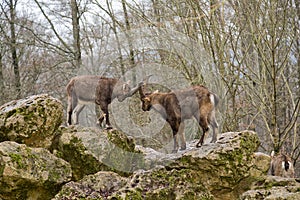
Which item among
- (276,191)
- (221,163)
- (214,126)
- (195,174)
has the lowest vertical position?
(276,191)

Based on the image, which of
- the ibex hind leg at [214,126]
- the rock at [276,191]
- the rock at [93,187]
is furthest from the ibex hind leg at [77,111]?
the rock at [276,191]

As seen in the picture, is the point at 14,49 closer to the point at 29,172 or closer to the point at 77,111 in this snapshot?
the point at 77,111

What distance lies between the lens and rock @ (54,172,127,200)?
4391 millimetres

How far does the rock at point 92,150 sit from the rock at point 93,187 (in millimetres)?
886

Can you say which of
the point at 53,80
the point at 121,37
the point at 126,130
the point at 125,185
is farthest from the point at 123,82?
the point at 53,80

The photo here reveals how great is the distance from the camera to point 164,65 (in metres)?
6.82

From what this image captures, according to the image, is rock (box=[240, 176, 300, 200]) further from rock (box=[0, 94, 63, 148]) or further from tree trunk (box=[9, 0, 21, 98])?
tree trunk (box=[9, 0, 21, 98])

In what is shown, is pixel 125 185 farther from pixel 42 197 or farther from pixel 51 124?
pixel 51 124

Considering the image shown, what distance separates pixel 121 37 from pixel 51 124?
6.77ft

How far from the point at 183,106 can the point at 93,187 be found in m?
1.75

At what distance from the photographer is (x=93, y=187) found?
457 cm

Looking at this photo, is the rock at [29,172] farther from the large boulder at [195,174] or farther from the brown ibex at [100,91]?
the brown ibex at [100,91]

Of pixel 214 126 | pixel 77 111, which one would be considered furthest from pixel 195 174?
pixel 77 111

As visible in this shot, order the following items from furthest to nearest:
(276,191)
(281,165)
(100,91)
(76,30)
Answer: (76,30) → (281,165) → (100,91) → (276,191)
